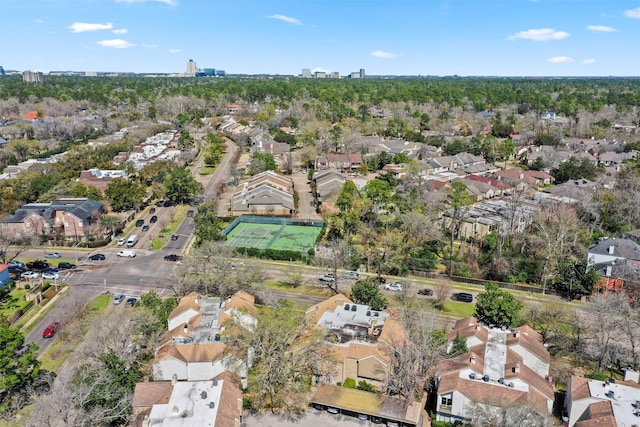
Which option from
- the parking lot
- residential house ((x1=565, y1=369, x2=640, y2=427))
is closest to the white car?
the parking lot

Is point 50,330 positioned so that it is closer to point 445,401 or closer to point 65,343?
point 65,343

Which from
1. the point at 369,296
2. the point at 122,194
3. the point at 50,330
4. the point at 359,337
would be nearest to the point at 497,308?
the point at 369,296

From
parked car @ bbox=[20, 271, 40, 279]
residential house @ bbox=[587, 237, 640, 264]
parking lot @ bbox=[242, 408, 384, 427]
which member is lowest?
parking lot @ bbox=[242, 408, 384, 427]

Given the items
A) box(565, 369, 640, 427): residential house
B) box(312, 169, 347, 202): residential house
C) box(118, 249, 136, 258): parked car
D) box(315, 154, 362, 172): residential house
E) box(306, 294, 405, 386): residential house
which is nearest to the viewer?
box(565, 369, 640, 427): residential house

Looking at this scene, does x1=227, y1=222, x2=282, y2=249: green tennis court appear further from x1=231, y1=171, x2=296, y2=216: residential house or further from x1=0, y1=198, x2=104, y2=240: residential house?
x1=0, y1=198, x2=104, y2=240: residential house

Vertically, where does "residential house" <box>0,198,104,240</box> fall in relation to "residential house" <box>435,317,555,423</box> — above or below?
above

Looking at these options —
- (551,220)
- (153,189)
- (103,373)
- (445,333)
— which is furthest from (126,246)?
(551,220)

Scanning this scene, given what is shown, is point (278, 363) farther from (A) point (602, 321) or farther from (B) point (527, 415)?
(A) point (602, 321)
